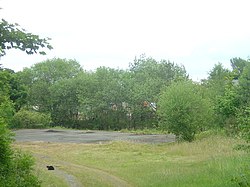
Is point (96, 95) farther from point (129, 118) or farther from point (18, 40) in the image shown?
point (18, 40)

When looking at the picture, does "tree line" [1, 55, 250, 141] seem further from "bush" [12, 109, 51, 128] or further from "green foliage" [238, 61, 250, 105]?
"green foliage" [238, 61, 250, 105]

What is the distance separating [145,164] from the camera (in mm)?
19297

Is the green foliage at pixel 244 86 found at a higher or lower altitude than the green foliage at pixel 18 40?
higher

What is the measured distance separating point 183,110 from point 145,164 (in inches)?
406

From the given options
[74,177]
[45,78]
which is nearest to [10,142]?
[74,177]

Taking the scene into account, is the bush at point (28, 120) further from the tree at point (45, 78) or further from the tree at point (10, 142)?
the tree at point (10, 142)

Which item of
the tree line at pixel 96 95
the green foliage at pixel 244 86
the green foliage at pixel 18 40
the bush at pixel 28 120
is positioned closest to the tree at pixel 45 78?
the tree line at pixel 96 95

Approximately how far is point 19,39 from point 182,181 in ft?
23.1

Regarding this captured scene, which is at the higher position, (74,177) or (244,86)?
(244,86)

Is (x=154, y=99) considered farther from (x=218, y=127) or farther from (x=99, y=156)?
(x=99, y=156)

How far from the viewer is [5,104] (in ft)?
34.3

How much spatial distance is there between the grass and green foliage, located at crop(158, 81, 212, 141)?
9.56 ft

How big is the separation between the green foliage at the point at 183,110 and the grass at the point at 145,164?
291 centimetres

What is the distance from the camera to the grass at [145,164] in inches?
533
